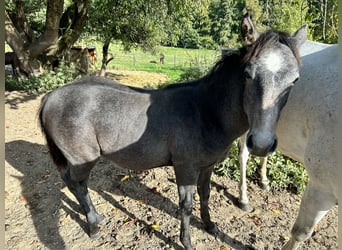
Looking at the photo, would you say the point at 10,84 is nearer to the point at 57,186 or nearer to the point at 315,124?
the point at 57,186

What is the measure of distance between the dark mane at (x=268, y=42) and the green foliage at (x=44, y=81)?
728 centimetres

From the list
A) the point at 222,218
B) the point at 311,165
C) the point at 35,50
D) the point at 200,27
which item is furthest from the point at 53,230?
the point at 200,27

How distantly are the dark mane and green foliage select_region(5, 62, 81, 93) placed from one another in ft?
23.9

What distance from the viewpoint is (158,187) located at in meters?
3.78

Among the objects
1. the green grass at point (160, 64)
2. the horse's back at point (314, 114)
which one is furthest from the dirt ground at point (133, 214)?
the green grass at point (160, 64)

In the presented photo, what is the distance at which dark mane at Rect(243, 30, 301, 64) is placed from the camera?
1.79 m

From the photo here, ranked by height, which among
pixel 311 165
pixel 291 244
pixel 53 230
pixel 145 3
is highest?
pixel 145 3

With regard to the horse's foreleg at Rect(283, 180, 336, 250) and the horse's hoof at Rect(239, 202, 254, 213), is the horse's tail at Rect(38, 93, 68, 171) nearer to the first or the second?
the horse's hoof at Rect(239, 202, 254, 213)

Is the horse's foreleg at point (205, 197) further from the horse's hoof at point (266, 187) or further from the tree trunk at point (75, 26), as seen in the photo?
the tree trunk at point (75, 26)

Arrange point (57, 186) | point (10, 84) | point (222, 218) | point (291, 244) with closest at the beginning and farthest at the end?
point (291, 244) → point (222, 218) → point (57, 186) → point (10, 84)

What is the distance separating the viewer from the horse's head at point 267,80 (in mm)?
1715

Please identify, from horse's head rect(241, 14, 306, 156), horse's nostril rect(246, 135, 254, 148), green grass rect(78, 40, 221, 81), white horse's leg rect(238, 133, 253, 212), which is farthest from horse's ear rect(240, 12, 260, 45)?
green grass rect(78, 40, 221, 81)

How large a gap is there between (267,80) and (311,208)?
1111 millimetres

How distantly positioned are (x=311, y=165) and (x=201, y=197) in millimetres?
1237
